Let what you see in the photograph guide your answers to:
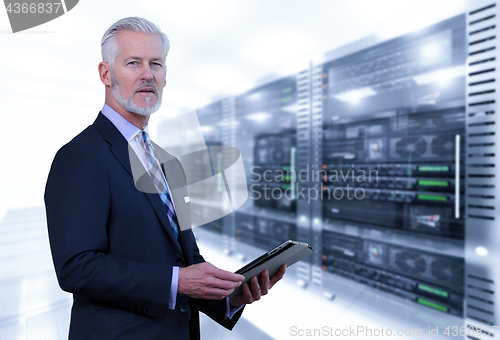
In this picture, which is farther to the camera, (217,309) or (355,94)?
(355,94)

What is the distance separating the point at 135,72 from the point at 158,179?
1.10ft

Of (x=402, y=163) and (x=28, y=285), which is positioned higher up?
(x=402, y=163)

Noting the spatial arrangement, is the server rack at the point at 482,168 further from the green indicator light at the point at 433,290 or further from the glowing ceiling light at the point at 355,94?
the glowing ceiling light at the point at 355,94

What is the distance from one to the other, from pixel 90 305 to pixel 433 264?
1852mm

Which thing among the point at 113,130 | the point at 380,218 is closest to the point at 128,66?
the point at 113,130

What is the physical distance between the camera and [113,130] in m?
0.80

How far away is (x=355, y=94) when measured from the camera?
2.03 m

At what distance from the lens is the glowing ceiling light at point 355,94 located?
1961mm

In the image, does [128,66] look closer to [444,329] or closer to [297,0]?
[297,0]

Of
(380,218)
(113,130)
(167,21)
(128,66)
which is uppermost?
(167,21)

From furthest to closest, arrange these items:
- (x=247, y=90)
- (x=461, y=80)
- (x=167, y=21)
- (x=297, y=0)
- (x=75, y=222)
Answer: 1. (x=247, y=90)
2. (x=167, y=21)
3. (x=297, y=0)
4. (x=461, y=80)
5. (x=75, y=222)

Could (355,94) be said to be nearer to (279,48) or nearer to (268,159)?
(279,48)

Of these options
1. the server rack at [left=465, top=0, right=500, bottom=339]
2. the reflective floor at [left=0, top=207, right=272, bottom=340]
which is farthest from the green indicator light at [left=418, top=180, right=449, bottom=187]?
the reflective floor at [left=0, top=207, right=272, bottom=340]

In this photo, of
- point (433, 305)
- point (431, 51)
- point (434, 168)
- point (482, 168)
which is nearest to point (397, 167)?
point (434, 168)
